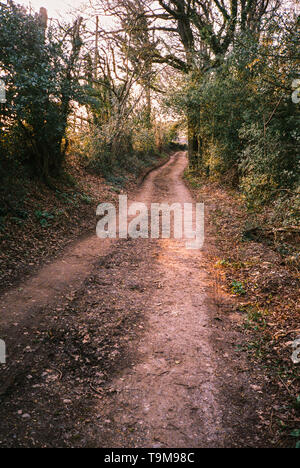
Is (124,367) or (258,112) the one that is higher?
(258,112)

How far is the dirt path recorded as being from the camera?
112 inches

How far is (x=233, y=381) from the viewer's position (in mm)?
3531

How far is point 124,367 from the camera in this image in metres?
3.74

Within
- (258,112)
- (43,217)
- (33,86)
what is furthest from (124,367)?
(258,112)

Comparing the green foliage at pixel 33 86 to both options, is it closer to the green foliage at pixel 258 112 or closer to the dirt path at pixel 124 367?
the dirt path at pixel 124 367

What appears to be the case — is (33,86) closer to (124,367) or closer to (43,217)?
(43,217)

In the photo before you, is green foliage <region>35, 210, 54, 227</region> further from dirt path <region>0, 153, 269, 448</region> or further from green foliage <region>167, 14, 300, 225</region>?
green foliage <region>167, 14, 300, 225</region>

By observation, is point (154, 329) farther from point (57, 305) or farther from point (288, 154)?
point (288, 154)

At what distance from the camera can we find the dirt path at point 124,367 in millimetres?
2857

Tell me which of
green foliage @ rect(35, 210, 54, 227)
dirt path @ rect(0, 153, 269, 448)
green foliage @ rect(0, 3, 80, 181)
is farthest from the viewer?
green foliage @ rect(35, 210, 54, 227)

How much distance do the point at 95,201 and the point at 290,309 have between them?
908 cm

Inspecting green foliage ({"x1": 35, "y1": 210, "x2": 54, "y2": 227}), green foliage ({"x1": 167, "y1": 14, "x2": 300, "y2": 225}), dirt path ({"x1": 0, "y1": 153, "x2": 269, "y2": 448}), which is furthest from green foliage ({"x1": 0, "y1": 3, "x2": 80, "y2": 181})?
green foliage ({"x1": 167, "y1": 14, "x2": 300, "y2": 225})

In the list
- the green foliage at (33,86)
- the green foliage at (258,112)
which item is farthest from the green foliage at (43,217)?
the green foliage at (258,112)
